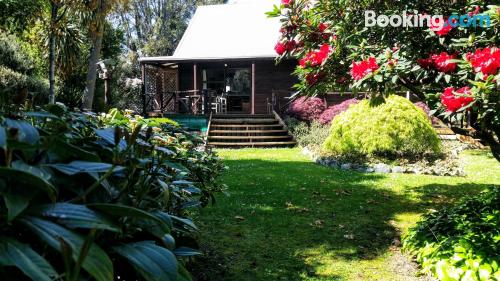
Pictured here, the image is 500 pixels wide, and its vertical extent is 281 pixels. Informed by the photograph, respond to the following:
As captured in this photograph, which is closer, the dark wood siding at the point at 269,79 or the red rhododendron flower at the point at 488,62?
the red rhododendron flower at the point at 488,62

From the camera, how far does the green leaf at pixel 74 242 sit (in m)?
0.88

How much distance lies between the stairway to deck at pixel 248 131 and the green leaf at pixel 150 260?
13.0m

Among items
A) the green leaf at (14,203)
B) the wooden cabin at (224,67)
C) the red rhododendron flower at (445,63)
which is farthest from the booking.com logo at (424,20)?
the wooden cabin at (224,67)

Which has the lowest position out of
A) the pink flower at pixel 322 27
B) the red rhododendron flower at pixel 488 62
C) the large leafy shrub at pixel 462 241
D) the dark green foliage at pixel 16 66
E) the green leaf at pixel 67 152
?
the large leafy shrub at pixel 462 241

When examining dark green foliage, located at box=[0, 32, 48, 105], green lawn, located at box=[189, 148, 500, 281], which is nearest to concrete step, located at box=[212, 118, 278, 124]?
green lawn, located at box=[189, 148, 500, 281]

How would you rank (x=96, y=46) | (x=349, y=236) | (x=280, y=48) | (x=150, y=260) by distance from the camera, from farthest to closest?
(x=96, y=46)
(x=280, y=48)
(x=349, y=236)
(x=150, y=260)

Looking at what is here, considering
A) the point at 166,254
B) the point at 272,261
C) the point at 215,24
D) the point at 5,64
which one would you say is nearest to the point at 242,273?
the point at 272,261

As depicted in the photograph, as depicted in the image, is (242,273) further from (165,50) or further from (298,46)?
(165,50)

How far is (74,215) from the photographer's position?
97 cm

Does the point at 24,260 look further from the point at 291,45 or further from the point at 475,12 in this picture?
the point at 291,45

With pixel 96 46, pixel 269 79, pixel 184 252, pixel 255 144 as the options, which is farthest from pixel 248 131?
pixel 184 252

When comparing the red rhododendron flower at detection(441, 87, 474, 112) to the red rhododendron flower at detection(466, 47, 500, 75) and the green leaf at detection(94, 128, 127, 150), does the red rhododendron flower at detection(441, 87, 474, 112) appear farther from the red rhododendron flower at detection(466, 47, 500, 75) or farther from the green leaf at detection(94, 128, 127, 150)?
the green leaf at detection(94, 128, 127, 150)

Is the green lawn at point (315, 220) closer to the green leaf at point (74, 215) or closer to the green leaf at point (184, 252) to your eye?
the green leaf at point (184, 252)

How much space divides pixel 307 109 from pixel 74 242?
15.9 m
